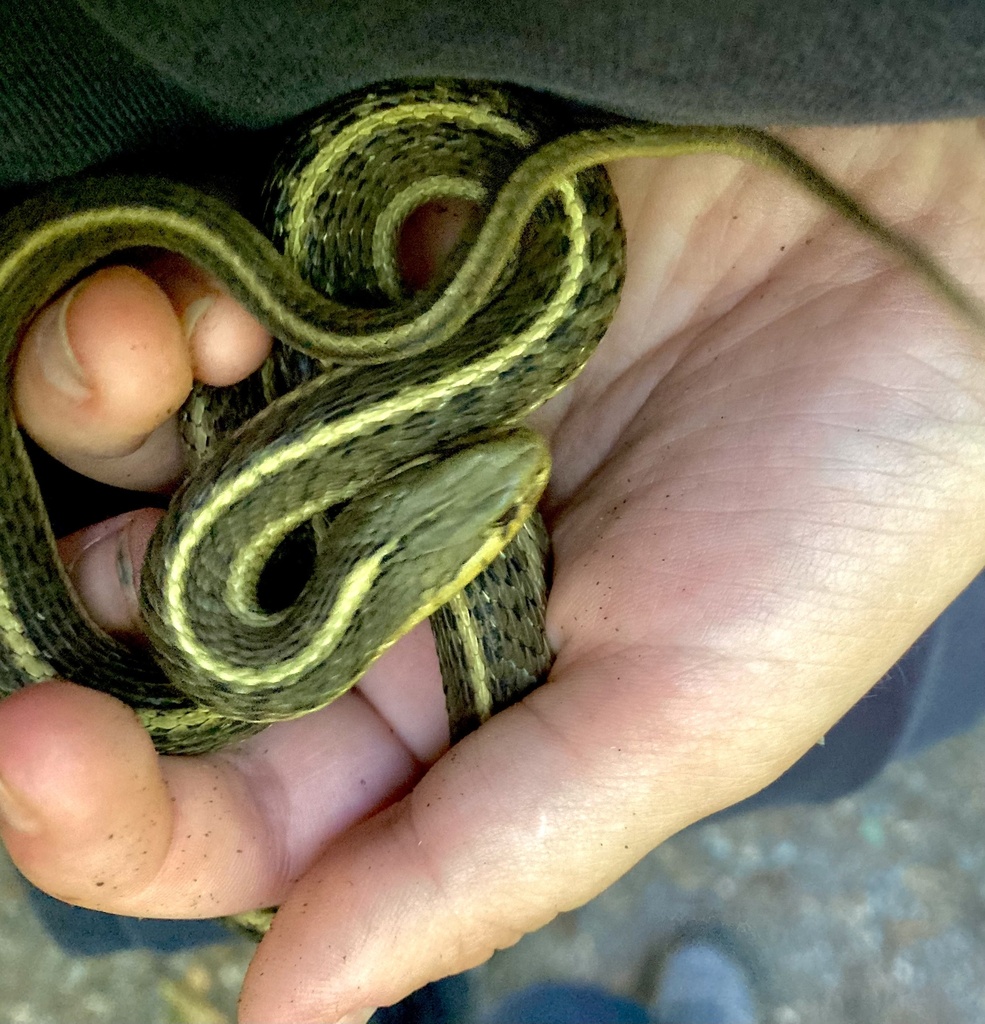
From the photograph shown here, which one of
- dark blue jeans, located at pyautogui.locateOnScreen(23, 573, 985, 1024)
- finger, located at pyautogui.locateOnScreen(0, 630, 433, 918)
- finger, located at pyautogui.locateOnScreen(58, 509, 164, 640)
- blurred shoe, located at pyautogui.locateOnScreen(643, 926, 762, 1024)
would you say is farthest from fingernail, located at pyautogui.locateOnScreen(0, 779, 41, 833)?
blurred shoe, located at pyautogui.locateOnScreen(643, 926, 762, 1024)

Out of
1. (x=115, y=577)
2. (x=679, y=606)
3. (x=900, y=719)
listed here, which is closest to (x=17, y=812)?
(x=115, y=577)

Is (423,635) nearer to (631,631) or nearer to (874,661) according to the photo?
(631,631)

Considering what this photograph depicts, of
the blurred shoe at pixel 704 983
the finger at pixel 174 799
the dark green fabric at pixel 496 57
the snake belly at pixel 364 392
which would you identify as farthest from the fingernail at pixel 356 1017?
the dark green fabric at pixel 496 57

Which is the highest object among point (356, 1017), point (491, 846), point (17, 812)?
point (17, 812)

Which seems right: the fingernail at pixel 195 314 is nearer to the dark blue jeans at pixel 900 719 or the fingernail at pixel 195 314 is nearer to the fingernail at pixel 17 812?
the fingernail at pixel 17 812

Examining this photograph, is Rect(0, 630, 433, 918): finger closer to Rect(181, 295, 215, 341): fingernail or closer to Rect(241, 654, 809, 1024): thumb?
Rect(241, 654, 809, 1024): thumb

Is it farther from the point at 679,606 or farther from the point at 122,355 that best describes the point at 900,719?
the point at 122,355
